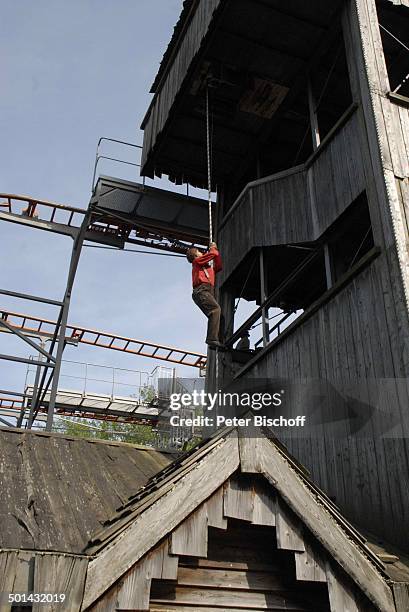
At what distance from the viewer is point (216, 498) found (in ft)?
16.5

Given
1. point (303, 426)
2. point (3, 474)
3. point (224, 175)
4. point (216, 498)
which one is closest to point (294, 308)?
point (224, 175)

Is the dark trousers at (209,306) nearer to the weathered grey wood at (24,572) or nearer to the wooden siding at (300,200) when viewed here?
the wooden siding at (300,200)

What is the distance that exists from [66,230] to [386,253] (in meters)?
11.9

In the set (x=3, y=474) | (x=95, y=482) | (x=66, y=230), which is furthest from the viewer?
(x=66, y=230)

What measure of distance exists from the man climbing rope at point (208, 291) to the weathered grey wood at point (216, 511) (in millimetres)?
5850

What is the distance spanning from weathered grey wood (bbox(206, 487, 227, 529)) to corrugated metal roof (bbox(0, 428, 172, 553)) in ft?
4.26

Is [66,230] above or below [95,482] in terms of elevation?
above

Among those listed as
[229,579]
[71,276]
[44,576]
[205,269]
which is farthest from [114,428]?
[44,576]

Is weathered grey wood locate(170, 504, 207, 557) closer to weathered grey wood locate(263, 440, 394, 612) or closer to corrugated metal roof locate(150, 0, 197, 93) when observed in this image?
weathered grey wood locate(263, 440, 394, 612)

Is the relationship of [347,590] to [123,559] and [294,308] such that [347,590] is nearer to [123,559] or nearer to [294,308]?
[123,559]

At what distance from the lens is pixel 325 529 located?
4.93m

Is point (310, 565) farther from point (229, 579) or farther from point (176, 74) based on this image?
point (176, 74)

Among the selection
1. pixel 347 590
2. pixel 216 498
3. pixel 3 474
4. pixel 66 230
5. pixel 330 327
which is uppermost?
pixel 66 230

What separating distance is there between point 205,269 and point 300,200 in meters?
2.49
